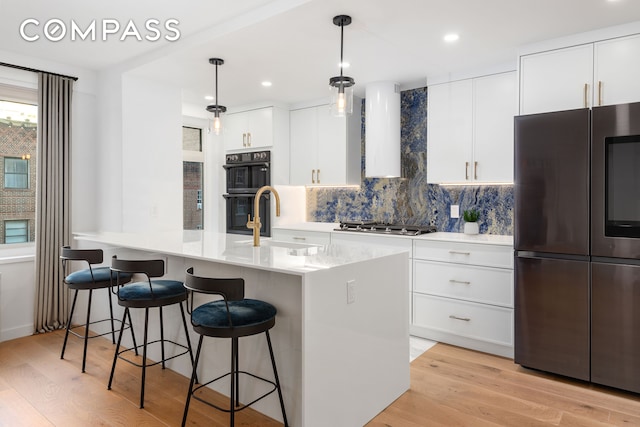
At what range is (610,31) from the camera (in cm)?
279

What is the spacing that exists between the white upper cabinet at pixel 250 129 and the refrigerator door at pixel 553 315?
126 inches

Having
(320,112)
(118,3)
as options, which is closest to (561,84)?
(320,112)

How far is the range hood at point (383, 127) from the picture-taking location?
420cm

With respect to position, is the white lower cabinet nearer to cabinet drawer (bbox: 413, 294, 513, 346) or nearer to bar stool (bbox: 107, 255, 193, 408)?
cabinet drawer (bbox: 413, 294, 513, 346)

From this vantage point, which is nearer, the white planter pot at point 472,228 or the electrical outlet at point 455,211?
the white planter pot at point 472,228

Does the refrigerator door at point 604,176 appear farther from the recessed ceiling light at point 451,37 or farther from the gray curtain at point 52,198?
the gray curtain at point 52,198

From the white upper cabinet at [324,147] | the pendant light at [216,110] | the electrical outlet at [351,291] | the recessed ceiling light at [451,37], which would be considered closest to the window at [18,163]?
the pendant light at [216,110]

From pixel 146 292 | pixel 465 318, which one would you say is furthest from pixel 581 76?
pixel 146 292

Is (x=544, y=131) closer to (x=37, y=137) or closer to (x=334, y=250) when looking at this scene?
(x=334, y=250)

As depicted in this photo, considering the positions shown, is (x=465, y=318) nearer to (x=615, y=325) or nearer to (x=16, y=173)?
(x=615, y=325)

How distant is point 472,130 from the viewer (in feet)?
12.3

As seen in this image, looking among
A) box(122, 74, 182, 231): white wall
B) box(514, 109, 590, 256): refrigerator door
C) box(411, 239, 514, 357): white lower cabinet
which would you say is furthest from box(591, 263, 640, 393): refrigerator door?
box(122, 74, 182, 231): white wall

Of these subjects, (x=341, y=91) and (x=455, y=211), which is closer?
(x=341, y=91)

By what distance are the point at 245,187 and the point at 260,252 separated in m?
2.81
